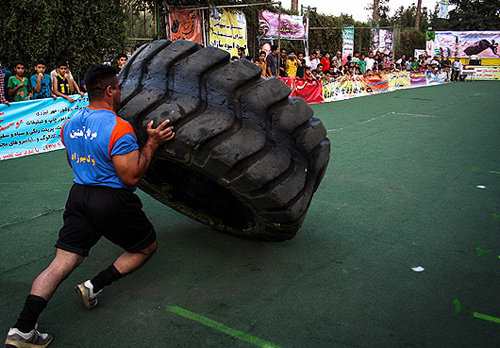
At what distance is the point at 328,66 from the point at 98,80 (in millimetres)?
17361

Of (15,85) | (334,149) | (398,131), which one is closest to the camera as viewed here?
(334,149)

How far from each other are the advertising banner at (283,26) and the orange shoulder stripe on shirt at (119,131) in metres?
15.4

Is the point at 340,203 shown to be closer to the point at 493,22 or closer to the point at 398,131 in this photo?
the point at 398,131

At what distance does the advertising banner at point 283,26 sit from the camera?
18172 mm

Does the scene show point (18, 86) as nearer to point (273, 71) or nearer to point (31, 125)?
point (31, 125)

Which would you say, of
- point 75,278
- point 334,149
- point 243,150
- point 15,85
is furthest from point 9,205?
point 334,149

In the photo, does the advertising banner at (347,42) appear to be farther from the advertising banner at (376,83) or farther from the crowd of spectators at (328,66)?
the advertising banner at (376,83)

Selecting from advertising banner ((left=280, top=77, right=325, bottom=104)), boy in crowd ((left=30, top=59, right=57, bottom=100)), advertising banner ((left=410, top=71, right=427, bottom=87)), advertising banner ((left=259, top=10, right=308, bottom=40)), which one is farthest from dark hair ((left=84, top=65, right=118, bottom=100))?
advertising banner ((left=410, top=71, right=427, bottom=87))

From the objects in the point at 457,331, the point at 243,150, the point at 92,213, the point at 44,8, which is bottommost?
the point at 457,331

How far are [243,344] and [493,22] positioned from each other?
4998 cm

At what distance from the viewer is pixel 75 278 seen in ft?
10.7

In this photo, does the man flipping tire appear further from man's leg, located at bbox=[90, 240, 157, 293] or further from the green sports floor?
the green sports floor

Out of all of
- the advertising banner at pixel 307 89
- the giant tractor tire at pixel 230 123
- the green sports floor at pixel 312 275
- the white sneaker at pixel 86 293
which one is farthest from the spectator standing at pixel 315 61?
the white sneaker at pixel 86 293

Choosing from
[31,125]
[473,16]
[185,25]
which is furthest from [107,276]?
[473,16]
